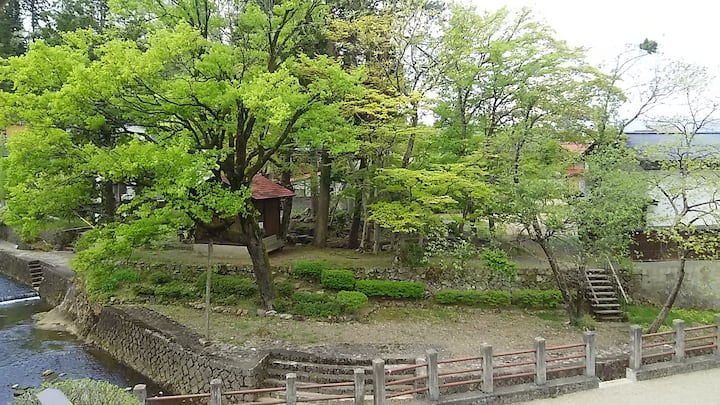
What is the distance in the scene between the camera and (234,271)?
19594 millimetres

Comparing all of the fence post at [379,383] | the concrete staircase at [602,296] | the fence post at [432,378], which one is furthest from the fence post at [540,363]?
the concrete staircase at [602,296]

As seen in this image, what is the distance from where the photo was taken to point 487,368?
10242mm

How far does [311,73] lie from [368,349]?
10393 mm

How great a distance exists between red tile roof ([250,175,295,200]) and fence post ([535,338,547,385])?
557 inches

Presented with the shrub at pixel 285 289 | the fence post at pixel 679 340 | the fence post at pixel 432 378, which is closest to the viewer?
the fence post at pixel 432 378

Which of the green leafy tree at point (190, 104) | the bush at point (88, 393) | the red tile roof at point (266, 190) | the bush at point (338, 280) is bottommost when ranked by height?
the bush at point (338, 280)

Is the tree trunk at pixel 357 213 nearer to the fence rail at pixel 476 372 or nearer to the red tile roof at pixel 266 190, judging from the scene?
the red tile roof at pixel 266 190

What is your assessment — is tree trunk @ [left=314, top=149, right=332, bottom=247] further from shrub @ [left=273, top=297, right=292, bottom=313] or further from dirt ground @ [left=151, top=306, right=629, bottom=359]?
dirt ground @ [left=151, top=306, right=629, bottom=359]

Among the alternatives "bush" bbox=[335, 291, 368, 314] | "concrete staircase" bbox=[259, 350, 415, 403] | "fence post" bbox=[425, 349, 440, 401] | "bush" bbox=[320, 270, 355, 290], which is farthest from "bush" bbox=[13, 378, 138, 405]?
"bush" bbox=[320, 270, 355, 290]

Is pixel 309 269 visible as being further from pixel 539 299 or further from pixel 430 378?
pixel 430 378

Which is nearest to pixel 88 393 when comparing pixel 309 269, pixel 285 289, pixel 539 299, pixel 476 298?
pixel 285 289

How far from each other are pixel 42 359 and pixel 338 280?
9963 mm

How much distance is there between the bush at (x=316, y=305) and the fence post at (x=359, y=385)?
6.78 meters

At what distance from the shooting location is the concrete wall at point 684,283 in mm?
17688
